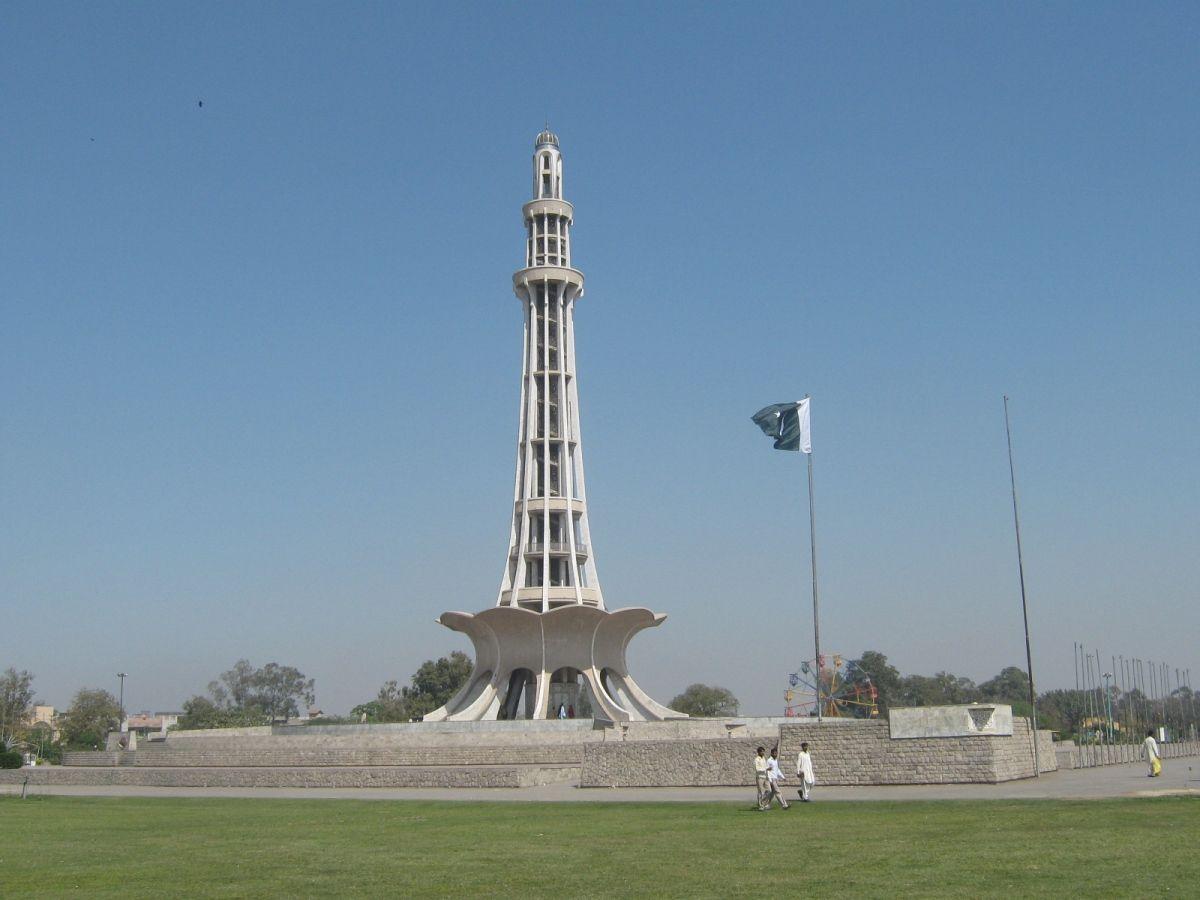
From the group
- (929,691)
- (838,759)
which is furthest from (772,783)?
(929,691)

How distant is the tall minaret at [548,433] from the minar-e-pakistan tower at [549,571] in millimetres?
39

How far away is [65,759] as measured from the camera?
36219 millimetres

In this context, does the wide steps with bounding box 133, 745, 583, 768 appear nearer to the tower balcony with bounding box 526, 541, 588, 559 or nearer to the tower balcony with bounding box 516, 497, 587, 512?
the tower balcony with bounding box 526, 541, 588, 559

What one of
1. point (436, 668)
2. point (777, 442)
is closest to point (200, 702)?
point (436, 668)

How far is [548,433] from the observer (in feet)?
152

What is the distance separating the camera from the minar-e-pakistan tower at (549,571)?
44.3m

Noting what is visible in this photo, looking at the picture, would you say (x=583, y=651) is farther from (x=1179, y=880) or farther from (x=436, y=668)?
(x=1179, y=880)

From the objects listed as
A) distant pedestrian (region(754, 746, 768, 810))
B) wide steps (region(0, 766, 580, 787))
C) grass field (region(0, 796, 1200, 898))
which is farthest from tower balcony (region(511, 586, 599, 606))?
distant pedestrian (region(754, 746, 768, 810))

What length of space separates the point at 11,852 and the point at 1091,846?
11.5 meters

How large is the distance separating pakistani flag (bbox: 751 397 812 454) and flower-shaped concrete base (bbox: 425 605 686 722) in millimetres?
15188

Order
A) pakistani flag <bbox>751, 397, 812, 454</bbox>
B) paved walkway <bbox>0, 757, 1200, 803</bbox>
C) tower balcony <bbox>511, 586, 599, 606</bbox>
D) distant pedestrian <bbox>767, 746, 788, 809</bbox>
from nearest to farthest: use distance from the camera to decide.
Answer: distant pedestrian <bbox>767, 746, 788, 809</bbox> → paved walkway <bbox>0, 757, 1200, 803</bbox> → pakistani flag <bbox>751, 397, 812, 454</bbox> → tower balcony <bbox>511, 586, 599, 606</bbox>

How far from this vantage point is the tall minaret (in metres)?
45.3

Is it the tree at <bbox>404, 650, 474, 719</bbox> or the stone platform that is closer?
the stone platform

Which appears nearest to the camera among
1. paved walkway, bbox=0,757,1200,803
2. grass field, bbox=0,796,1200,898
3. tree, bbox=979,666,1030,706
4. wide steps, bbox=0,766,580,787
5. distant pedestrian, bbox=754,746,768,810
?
grass field, bbox=0,796,1200,898
